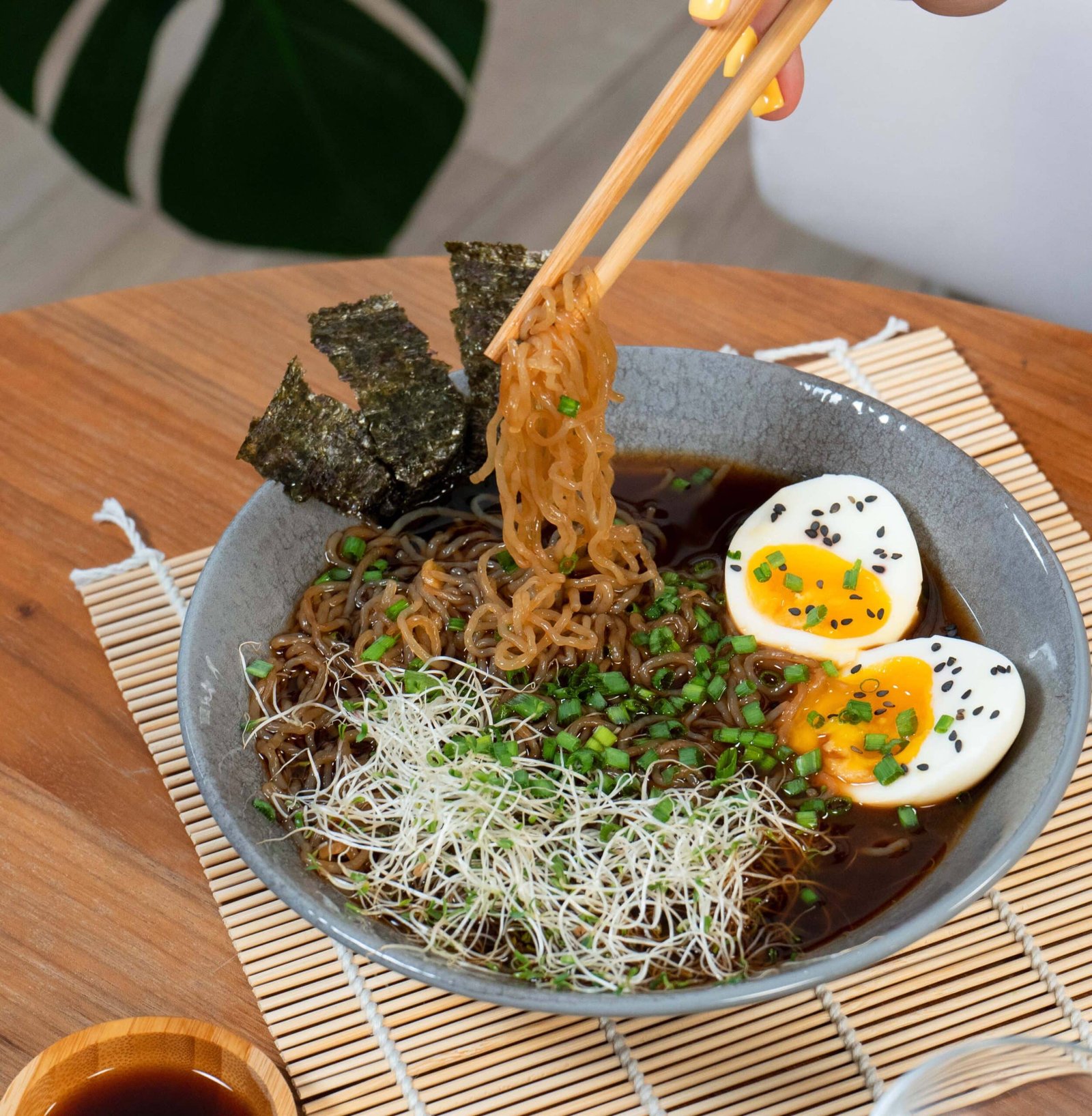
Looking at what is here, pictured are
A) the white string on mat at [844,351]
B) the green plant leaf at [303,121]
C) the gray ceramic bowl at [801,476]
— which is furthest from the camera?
the green plant leaf at [303,121]

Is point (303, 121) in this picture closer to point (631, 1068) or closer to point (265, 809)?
point (265, 809)

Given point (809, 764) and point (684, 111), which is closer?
point (684, 111)

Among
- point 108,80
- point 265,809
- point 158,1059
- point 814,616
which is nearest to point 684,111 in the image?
point 814,616

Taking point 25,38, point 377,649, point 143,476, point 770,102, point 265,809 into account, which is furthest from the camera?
point 25,38

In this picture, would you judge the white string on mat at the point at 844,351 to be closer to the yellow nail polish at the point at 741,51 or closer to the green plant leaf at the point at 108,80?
the yellow nail polish at the point at 741,51

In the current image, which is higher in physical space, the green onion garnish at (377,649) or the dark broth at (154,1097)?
the green onion garnish at (377,649)

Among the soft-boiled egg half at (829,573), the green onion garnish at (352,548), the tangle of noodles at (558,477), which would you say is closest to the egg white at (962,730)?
the soft-boiled egg half at (829,573)

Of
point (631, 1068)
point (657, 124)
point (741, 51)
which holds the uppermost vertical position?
point (741, 51)

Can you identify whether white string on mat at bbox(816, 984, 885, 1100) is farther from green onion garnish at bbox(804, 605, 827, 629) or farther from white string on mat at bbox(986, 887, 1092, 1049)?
green onion garnish at bbox(804, 605, 827, 629)
